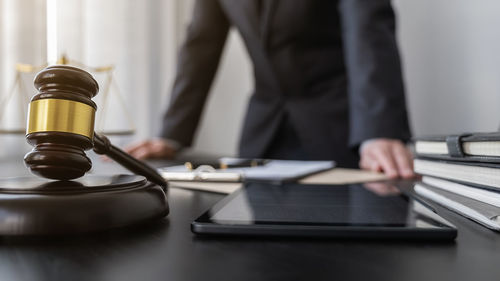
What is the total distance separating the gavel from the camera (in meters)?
0.30

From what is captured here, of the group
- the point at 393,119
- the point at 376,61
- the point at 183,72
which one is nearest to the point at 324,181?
the point at 393,119

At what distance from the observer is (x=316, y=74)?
1.34m

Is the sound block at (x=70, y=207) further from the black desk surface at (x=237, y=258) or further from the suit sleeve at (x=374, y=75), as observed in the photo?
the suit sleeve at (x=374, y=75)

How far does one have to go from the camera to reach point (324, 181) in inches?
26.5

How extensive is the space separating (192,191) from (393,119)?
63 cm

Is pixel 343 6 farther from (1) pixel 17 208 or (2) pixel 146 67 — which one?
(2) pixel 146 67

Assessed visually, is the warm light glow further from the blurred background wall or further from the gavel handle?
the blurred background wall

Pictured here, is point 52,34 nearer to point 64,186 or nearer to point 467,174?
point 64,186

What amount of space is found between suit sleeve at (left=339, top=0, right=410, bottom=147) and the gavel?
2.55ft

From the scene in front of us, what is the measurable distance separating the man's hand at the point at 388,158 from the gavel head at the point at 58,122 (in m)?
0.60

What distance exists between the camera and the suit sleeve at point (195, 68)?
1561mm

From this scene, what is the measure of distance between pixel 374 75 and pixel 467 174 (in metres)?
0.73

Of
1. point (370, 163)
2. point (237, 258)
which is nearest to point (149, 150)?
point (370, 163)

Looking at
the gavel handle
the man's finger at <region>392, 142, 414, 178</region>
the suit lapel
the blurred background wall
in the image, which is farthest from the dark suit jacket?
the gavel handle
